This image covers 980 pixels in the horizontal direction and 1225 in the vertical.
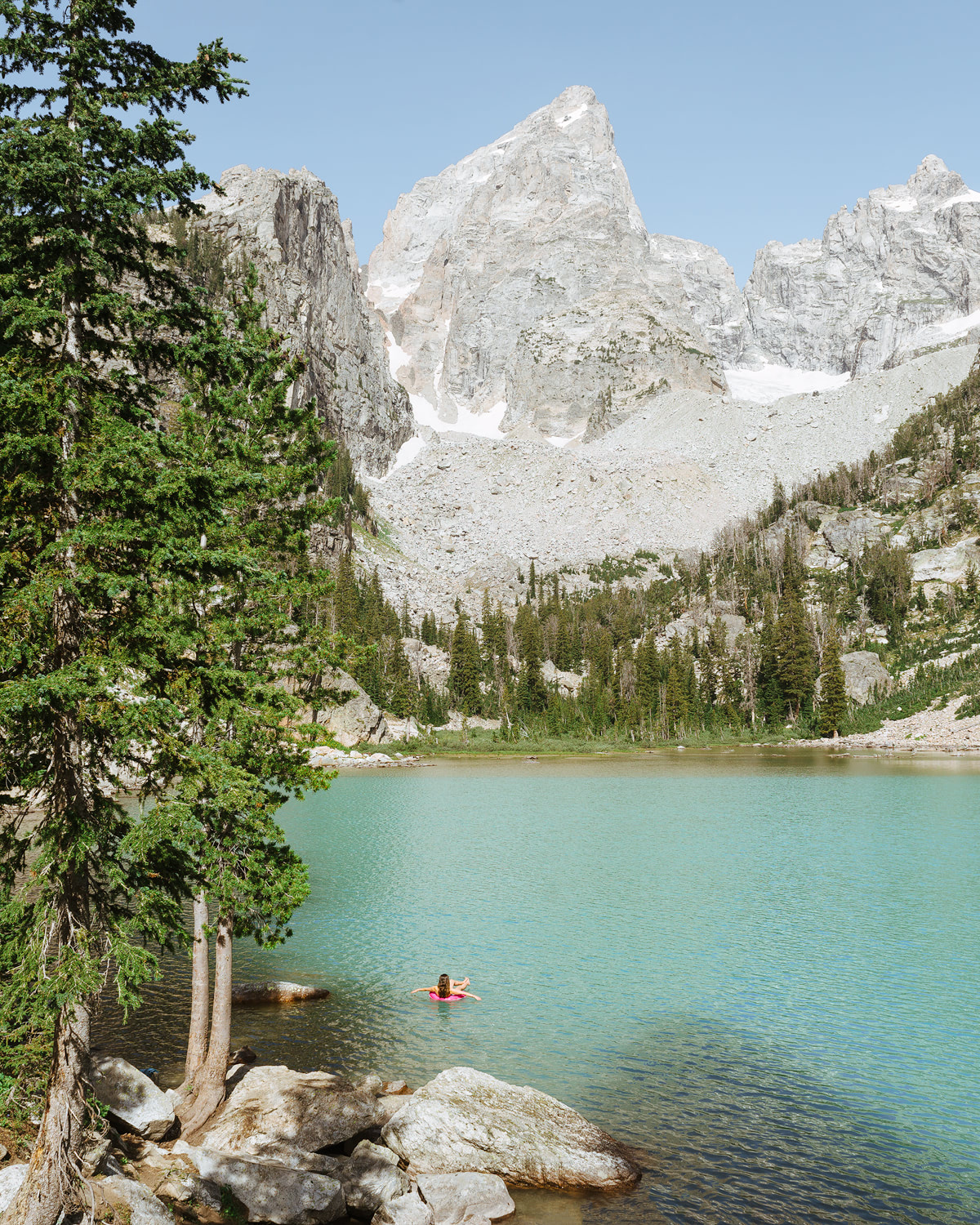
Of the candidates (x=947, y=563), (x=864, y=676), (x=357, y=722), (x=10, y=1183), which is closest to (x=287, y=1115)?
(x=10, y=1183)

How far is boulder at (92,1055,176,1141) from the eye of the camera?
11.6 m

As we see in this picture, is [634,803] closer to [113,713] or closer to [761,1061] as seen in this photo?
[761,1061]

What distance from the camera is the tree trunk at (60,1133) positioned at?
830cm

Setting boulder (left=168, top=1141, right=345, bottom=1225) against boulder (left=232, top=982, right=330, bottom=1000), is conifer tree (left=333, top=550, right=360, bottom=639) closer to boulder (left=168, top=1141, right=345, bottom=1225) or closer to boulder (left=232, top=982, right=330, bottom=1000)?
boulder (left=232, top=982, right=330, bottom=1000)

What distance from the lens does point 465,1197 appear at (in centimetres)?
1072

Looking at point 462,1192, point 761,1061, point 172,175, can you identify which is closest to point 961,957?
point 761,1061

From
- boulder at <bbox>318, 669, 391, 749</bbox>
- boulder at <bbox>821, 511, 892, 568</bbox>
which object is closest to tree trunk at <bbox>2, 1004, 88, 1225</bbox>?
boulder at <bbox>318, 669, 391, 749</bbox>

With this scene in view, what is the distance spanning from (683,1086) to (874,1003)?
6.73 meters

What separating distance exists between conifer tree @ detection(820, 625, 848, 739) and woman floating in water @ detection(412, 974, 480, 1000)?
100 m

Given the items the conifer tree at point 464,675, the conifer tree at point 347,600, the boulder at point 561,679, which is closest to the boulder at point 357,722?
the conifer tree at point 347,600

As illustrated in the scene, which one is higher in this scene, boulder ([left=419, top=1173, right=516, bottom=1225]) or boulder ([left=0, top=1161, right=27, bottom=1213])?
boulder ([left=0, top=1161, right=27, bottom=1213])

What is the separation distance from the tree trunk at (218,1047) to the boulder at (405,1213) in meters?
3.87

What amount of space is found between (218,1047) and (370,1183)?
12.4 feet

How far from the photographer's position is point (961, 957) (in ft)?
71.0
